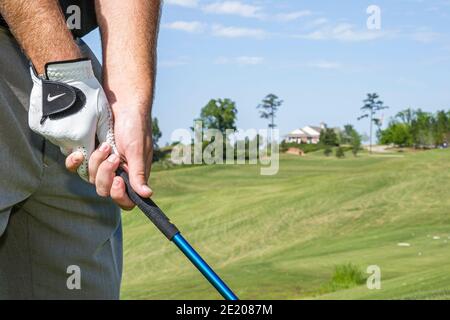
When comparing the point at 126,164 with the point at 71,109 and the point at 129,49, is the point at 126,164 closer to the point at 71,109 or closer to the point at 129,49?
the point at 71,109

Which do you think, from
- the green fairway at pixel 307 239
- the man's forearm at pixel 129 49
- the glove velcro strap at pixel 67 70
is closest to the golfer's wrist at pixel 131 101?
the man's forearm at pixel 129 49

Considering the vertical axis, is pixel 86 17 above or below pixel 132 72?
above

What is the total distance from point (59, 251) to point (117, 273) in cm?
32

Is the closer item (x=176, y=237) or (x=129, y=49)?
(x=176, y=237)

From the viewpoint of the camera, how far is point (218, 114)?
5034cm

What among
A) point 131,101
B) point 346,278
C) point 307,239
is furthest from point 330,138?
point 131,101

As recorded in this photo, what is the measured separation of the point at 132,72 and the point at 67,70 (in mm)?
230

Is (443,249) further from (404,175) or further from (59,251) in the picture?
(59,251)

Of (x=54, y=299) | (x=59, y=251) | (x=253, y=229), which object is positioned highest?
(x=59, y=251)

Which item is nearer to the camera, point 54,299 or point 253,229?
point 54,299

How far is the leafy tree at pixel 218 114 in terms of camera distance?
4978 centimetres

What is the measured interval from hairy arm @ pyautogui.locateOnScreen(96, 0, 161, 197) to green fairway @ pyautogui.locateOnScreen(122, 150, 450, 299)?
290 cm
